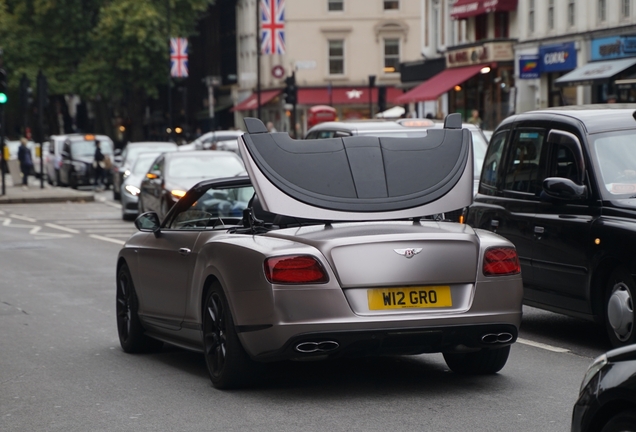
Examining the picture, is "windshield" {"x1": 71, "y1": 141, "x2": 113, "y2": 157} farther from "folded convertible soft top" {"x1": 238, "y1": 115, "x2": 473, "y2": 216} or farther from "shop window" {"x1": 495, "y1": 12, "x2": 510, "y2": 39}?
"folded convertible soft top" {"x1": 238, "y1": 115, "x2": 473, "y2": 216}

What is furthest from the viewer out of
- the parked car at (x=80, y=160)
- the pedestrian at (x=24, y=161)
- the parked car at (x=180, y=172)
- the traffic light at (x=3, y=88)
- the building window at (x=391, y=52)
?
the building window at (x=391, y=52)

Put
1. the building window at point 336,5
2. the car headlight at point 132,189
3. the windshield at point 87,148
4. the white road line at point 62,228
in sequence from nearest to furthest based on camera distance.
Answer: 1. the white road line at point 62,228
2. the car headlight at point 132,189
3. the windshield at point 87,148
4. the building window at point 336,5

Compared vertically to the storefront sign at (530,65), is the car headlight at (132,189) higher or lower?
lower

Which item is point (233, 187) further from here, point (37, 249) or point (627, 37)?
point (627, 37)

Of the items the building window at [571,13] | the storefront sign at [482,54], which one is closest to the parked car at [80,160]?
the storefront sign at [482,54]

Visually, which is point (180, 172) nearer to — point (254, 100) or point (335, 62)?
point (335, 62)

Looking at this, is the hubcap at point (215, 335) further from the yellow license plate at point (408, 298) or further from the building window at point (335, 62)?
the building window at point (335, 62)

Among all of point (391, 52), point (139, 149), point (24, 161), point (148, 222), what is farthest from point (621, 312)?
point (391, 52)

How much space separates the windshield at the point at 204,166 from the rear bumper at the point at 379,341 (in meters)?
15.7

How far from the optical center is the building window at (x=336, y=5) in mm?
79250

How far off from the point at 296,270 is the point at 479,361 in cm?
164

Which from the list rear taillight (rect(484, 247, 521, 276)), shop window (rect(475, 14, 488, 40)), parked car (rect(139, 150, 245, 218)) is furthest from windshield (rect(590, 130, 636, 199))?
shop window (rect(475, 14, 488, 40))

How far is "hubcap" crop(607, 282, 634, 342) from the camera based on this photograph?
9.18 metres

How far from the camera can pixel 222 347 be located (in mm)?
→ 8086
